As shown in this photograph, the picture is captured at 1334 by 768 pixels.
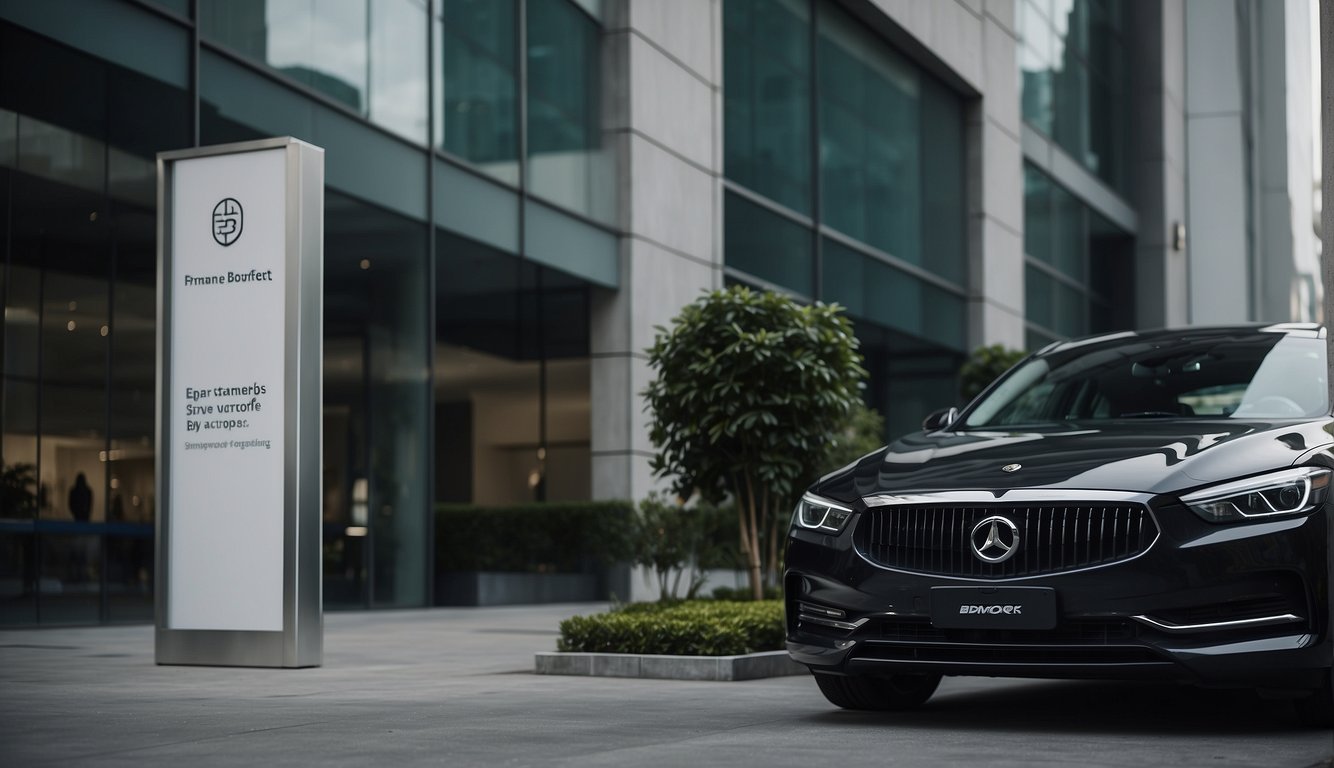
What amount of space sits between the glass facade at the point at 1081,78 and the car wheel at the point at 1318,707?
94.6 ft

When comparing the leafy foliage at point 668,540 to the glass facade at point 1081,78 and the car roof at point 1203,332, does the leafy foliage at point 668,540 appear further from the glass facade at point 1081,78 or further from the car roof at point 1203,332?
the glass facade at point 1081,78

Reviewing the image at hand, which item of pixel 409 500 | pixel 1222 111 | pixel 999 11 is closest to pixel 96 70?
pixel 409 500

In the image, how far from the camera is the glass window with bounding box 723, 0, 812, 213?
74.3 ft

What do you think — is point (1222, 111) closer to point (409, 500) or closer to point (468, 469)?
point (468, 469)

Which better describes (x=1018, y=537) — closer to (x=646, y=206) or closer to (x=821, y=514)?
(x=821, y=514)

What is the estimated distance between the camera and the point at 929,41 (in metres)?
28.3

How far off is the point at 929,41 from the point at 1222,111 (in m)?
19.9

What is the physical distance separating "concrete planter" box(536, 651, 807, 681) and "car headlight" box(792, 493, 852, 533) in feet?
7.85

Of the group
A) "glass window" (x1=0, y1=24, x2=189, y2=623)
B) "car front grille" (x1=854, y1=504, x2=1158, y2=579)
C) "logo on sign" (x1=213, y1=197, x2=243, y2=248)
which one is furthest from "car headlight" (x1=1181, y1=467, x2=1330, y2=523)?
"glass window" (x1=0, y1=24, x2=189, y2=623)

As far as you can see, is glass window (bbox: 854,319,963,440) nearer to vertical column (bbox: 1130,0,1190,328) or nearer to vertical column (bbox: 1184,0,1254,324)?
vertical column (bbox: 1130,0,1190,328)

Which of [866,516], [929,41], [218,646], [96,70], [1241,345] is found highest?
[929,41]

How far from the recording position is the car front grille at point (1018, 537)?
5.32 m

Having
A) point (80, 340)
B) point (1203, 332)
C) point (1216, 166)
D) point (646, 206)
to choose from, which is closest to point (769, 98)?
point (646, 206)

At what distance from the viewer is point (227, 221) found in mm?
9148
